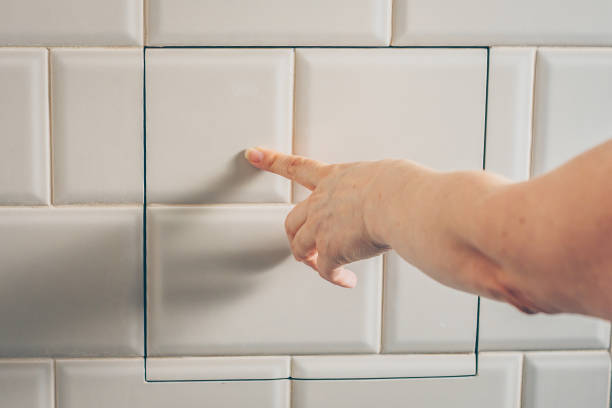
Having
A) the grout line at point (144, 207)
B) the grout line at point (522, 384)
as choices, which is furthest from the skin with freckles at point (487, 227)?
the grout line at point (522, 384)

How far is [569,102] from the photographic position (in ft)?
2.29

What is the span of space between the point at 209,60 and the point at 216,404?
418 mm

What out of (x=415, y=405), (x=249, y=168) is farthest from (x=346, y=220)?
(x=415, y=405)

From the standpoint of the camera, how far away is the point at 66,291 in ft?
2.26

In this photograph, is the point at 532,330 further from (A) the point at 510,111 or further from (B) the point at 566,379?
(A) the point at 510,111

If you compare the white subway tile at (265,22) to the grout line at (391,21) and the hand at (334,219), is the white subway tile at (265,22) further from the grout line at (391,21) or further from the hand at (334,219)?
the hand at (334,219)

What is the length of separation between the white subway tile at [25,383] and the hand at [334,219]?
36 centimetres

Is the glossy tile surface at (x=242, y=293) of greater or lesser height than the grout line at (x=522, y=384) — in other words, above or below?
above

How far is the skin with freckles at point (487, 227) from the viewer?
31cm

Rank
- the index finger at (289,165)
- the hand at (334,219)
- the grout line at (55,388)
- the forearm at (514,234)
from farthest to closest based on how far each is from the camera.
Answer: the grout line at (55,388)
the index finger at (289,165)
the hand at (334,219)
the forearm at (514,234)

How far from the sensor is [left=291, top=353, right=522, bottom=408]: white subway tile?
717 millimetres

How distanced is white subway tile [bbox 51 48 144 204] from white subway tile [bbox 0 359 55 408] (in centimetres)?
20

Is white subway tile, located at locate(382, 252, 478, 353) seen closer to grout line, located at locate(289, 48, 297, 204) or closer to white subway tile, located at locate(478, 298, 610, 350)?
white subway tile, located at locate(478, 298, 610, 350)

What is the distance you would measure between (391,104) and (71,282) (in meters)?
0.44
